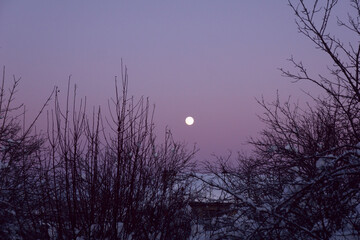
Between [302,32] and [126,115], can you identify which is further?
[302,32]

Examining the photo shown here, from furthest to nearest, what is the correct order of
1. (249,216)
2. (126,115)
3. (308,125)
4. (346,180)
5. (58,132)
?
(308,125)
(249,216)
(346,180)
(126,115)
(58,132)

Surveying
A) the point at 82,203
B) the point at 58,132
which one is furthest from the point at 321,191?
the point at 58,132

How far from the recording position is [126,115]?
3.98 m

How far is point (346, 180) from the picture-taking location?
172 inches

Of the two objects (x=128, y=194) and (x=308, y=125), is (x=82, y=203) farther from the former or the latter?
(x=308, y=125)

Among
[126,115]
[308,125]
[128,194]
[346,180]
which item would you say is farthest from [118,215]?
[308,125]

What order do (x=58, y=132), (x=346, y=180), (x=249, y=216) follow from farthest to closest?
1. (x=249, y=216)
2. (x=346, y=180)
3. (x=58, y=132)

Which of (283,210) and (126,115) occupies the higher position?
(126,115)

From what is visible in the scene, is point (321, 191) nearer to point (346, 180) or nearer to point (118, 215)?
point (346, 180)

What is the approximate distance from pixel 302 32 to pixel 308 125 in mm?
10697

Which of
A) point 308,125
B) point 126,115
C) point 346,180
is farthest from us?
point 308,125

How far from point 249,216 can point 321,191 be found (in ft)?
5.43

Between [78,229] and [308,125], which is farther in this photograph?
[308,125]

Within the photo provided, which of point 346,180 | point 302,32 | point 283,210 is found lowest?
point 283,210
